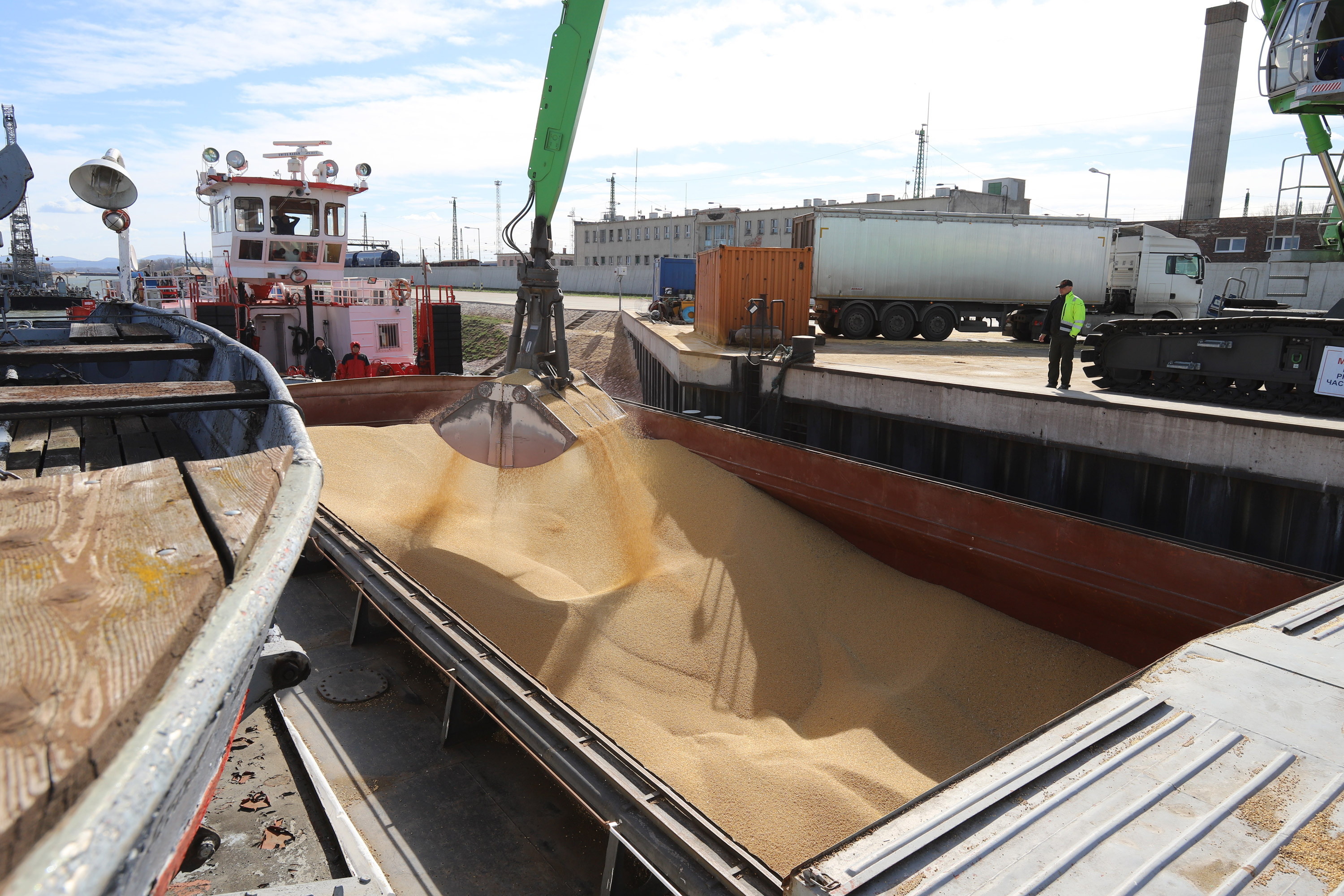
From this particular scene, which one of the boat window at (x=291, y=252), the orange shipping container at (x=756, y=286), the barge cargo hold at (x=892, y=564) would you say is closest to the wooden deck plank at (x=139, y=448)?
the barge cargo hold at (x=892, y=564)

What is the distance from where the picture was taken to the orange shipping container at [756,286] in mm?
12633

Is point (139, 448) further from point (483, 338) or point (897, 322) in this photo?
point (483, 338)

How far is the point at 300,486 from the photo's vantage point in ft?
6.77

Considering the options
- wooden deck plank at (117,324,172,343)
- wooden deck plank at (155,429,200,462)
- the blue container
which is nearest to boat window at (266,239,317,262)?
wooden deck plank at (117,324,172,343)

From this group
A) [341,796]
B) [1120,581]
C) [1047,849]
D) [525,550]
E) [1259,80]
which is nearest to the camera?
[1047,849]

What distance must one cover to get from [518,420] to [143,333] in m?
2.86

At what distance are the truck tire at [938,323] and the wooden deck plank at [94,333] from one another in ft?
48.5

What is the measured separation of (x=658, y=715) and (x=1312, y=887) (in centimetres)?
362

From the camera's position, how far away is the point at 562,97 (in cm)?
671

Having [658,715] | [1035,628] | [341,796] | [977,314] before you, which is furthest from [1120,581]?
[977,314]

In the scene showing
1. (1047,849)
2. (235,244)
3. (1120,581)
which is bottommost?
(1120,581)

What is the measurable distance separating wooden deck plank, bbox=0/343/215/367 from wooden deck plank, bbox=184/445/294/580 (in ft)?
8.54

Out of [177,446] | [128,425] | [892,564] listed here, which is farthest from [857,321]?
[177,446]

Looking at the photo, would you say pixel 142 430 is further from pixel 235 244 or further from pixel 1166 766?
pixel 235 244
